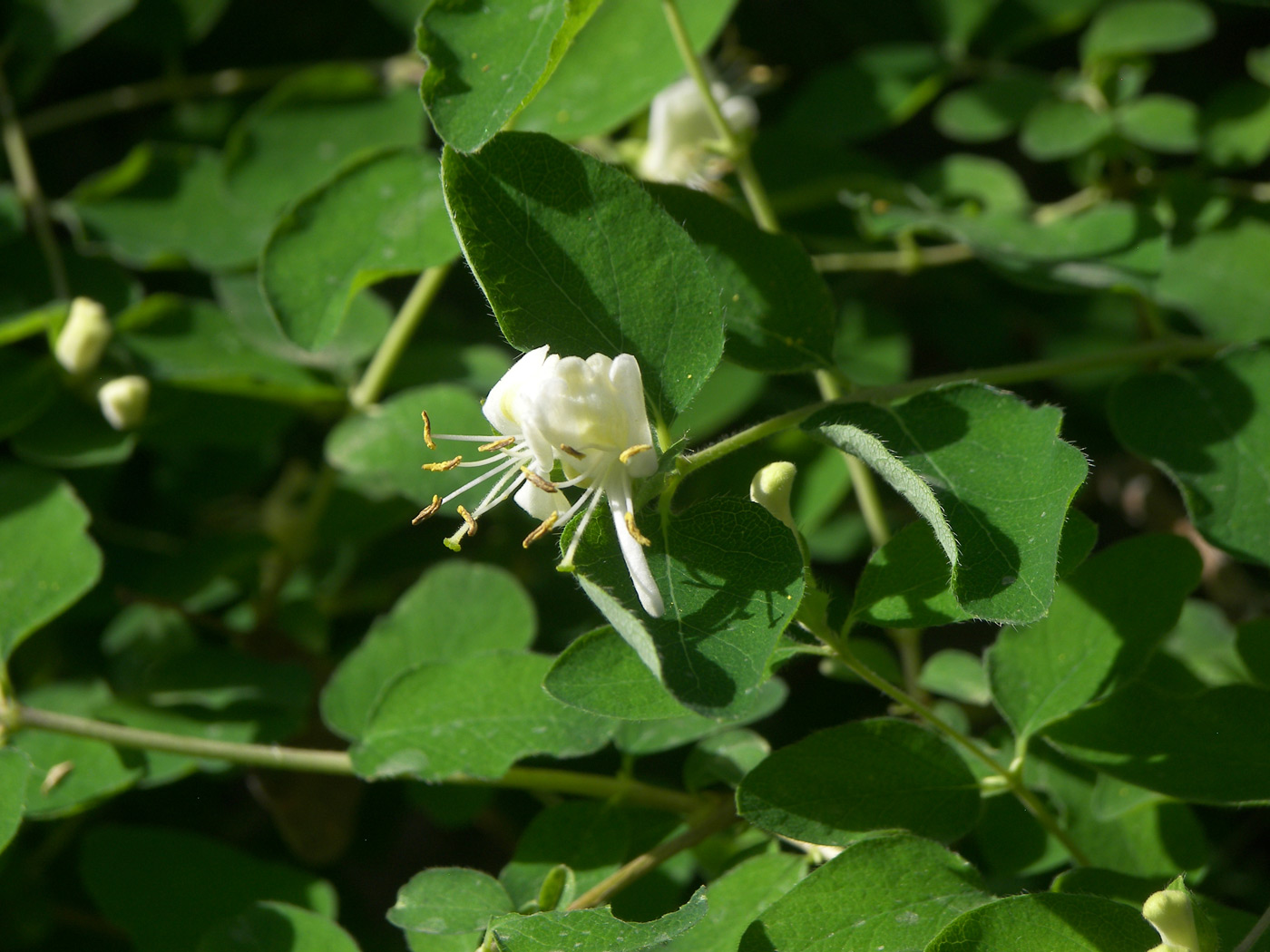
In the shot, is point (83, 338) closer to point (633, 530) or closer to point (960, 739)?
point (633, 530)

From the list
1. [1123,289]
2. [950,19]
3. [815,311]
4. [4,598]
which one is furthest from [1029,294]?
[4,598]

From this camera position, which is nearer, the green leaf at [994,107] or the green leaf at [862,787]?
the green leaf at [862,787]

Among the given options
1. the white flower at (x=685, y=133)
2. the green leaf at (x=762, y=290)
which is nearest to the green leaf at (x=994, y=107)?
the white flower at (x=685, y=133)

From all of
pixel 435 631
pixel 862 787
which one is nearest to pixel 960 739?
pixel 862 787

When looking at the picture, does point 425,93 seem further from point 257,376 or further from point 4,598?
point 4,598

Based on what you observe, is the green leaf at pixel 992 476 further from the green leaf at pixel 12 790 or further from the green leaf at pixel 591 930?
the green leaf at pixel 12 790

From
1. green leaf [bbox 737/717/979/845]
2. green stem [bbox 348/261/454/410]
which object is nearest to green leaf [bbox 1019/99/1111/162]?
green stem [bbox 348/261/454/410]
